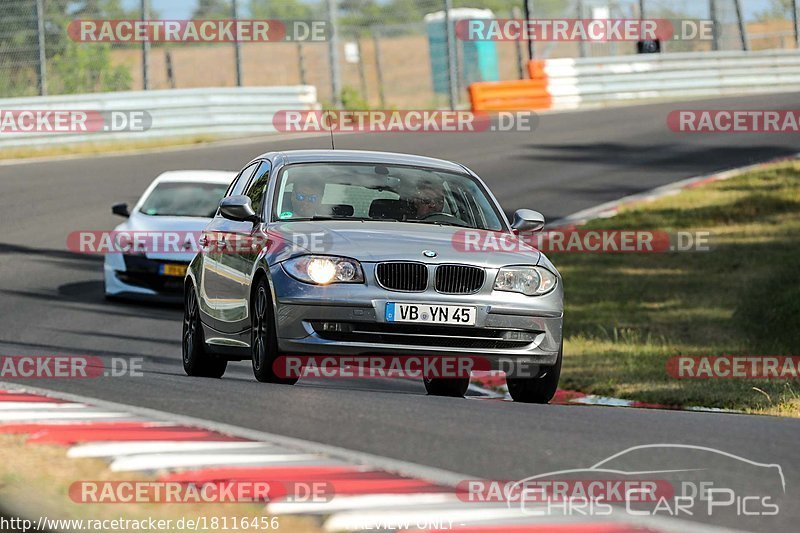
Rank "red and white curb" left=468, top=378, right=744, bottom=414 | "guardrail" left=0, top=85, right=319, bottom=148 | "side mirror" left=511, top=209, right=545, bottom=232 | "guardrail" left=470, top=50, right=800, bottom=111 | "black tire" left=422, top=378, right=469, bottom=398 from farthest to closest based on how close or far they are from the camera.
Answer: "guardrail" left=470, top=50, right=800, bottom=111
"guardrail" left=0, top=85, right=319, bottom=148
"red and white curb" left=468, top=378, right=744, bottom=414
"black tire" left=422, top=378, right=469, bottom=398
"side mirror" left=511, top=209, right=545, bottom=232

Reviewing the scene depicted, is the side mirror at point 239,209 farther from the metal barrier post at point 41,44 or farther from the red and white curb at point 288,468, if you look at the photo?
the metal barrier post at point 41,44

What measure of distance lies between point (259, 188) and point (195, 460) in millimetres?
5317

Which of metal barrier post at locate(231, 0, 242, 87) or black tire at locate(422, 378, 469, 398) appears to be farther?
metal barrier post at locate(231, 0, 242, 87)

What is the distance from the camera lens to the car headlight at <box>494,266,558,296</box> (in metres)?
9.08

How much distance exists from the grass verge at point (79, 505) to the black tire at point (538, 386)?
4597 mm

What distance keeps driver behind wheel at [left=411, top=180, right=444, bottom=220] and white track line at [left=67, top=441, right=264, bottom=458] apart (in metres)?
4.30

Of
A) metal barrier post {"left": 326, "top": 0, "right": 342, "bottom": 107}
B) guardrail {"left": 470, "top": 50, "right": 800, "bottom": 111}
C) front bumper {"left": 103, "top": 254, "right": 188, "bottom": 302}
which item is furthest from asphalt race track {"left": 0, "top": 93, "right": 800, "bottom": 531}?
metal barrier post {"left": 326, "top": 0, "right": 342, "bottom": 107}

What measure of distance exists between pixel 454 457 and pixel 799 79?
34.6 metres

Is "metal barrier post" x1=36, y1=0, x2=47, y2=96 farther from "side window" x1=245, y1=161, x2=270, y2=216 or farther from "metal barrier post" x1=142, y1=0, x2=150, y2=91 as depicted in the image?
"side window" x1=245, y1=161, x2=270, y2=216

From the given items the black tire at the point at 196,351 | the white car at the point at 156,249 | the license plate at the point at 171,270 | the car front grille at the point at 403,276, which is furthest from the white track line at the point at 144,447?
the license plate at the point at 171,270

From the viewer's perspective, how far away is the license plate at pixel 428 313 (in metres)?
8.84

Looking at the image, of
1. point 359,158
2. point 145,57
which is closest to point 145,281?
point 359,158

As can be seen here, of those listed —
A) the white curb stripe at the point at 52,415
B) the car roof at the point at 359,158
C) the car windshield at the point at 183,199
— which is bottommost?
the car windshield at the point at 183,199

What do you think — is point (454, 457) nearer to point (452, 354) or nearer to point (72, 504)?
point (72, 504)
